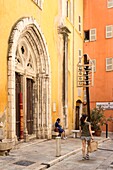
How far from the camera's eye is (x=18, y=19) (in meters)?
13.2

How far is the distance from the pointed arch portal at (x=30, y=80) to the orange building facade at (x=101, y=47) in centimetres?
1022

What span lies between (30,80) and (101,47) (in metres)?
11.9

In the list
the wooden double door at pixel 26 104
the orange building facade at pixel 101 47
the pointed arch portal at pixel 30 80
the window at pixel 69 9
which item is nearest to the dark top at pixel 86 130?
the pointed arch portal at pixel 30 80

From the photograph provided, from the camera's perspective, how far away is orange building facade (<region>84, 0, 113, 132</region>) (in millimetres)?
25594

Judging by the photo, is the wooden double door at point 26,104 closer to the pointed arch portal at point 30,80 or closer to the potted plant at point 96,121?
the pointed arch portal at point 30,80

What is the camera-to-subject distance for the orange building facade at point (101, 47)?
25.6 meters

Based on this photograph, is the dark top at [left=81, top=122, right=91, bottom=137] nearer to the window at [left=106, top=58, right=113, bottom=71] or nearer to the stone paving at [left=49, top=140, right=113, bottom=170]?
the stone paving at [left=49, top=140, right=113, bottom=170]

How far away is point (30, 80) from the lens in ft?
51.1

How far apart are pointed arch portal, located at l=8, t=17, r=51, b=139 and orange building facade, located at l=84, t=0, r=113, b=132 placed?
33.5 ft

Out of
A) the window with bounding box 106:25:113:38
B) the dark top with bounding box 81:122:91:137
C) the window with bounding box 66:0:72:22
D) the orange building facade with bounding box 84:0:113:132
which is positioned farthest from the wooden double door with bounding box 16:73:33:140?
the window with bounding box 106:25:113:38

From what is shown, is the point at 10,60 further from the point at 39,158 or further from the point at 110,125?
the point at 110,125

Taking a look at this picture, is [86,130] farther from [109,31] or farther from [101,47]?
[109,31]

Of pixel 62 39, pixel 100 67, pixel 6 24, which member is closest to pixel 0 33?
pixel 6 24

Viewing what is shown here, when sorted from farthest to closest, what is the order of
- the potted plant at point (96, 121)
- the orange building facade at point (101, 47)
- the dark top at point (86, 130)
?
the orange building facade at point (101, 47), the potted plant at point (96, 121), the dark top at point (86, 130)
